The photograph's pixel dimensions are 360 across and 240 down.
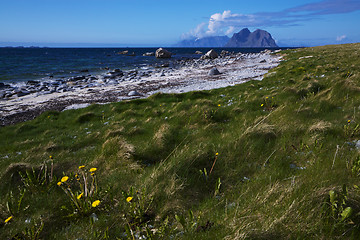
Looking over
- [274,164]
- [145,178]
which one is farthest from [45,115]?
[274,164]

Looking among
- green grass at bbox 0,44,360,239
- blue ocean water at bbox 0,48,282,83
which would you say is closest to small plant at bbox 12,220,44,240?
green grass at bbox 0,44,360,239

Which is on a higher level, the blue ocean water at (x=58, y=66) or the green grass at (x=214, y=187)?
the blue ocean water at (x=58, y=66)

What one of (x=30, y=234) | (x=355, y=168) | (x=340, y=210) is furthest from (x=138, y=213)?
(x=355, y=168)

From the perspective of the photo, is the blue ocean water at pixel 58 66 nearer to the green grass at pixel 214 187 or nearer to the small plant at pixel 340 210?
the green grass at pixel 214 187

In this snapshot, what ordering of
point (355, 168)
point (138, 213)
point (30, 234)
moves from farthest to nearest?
1. point (355, 168)
2. point (138, 213)
3. point (30, 234)

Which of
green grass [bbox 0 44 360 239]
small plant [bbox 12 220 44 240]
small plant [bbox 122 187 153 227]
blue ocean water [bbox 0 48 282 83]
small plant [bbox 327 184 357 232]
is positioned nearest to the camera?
small plant [bbox 327 184 357 232]

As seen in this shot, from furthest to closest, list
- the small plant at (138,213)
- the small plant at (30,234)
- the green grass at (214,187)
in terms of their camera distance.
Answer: the small plant at (138,213) < the small plant at (30,234) < the green grass at (214,187)

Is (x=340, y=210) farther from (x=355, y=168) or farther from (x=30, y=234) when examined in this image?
(x=30, y=234)

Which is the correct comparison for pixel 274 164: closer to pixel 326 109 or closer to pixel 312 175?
pixel 312 175

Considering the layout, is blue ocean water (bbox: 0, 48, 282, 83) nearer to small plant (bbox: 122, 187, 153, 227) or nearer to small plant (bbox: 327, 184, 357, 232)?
small plant (bbox: 122, 187, 153, 227)

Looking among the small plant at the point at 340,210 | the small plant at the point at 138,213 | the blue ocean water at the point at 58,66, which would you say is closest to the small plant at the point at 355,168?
the small plant at the point at 340,210

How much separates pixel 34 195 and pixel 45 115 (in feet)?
42.5

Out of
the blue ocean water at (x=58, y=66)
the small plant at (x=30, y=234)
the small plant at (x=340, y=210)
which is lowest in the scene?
the small plant at (x=30, y=234)

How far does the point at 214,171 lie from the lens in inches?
171
